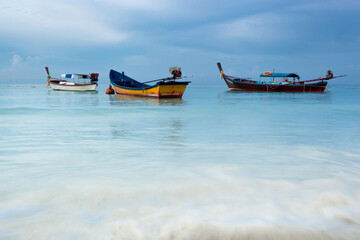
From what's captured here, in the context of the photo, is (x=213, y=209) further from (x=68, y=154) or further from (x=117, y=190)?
(x=68, y=154)

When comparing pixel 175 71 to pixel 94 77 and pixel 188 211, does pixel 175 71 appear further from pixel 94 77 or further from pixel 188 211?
pixel 94 77

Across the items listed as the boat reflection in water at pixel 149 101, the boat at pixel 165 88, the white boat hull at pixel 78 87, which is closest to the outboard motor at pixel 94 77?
the white boat hull at pixel 78 87

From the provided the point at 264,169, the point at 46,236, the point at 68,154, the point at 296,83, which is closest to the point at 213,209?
the point at 46,236

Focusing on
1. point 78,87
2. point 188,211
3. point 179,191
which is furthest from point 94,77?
point 188,211

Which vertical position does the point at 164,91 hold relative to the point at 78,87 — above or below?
below

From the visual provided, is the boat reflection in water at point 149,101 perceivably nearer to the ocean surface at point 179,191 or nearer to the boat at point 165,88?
the boat at point 165,88

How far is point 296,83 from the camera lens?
4238cm

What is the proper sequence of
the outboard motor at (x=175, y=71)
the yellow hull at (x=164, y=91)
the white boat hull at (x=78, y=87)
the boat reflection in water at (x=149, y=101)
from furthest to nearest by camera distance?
the white boat hull at (x=78, y=87)
the yellow hull at (x=164, y=91)
the outboard motor at (x=175, y=71)
the boat reflection in water at (x=149, y=101)

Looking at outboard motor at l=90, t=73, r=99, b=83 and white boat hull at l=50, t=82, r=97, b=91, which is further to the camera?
white boat hull at l=50, t=82, r=97, b=91

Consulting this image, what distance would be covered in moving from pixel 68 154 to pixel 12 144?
194cm

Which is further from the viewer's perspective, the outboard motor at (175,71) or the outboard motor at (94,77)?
the outboard motor at (94,77)

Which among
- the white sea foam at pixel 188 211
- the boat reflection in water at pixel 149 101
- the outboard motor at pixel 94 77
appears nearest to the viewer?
the white sea foam at pixel 188 211

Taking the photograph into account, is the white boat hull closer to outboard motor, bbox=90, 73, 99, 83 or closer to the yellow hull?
outboard motor, bbox=90, 73, 99, 83

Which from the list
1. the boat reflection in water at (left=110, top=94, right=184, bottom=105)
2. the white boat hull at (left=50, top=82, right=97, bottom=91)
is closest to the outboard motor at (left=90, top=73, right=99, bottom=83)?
the white boat hull at (left=50, top=82, right=97, bottom=91)
